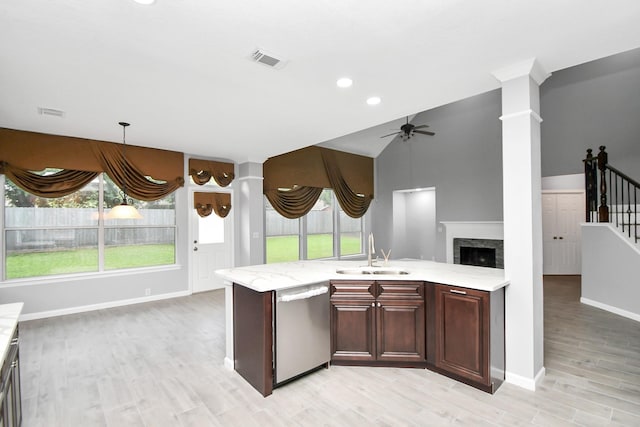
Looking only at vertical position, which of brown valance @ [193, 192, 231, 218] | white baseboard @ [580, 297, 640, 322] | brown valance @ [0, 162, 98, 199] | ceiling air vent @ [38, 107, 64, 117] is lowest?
white baseboard @ [580, 297, 640, 322]

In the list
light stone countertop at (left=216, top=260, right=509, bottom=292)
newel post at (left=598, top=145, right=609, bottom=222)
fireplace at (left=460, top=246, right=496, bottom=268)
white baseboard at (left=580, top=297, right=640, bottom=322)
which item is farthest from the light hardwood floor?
fireplace at (left=460, top=246, right=496, bottom=268)

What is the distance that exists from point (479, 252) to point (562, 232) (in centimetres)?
208

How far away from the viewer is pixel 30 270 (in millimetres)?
4543

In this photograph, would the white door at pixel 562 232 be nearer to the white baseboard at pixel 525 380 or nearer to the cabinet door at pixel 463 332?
the white baseboard at pixel 525 380

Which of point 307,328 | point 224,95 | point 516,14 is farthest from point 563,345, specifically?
point 224,95

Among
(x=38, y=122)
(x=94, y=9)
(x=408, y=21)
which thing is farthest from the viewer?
(x=38, y=122)

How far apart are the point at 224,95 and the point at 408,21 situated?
1.93 meters

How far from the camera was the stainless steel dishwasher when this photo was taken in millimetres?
2570

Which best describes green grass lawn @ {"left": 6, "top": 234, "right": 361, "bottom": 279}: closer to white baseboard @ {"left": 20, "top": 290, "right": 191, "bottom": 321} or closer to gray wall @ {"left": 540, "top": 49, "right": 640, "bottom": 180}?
white baseboard @ {"left": 20, "top": 290, "right": 191, "bottom": 321}

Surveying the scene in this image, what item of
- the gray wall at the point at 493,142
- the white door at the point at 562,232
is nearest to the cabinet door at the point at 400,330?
the gray wall at the point at 493,142

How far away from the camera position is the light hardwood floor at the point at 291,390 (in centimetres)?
221

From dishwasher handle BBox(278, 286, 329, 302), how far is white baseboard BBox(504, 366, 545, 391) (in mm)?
1621

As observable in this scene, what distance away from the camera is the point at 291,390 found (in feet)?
8.45

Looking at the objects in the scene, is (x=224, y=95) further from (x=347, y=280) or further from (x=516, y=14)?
(x=516, y=14)
